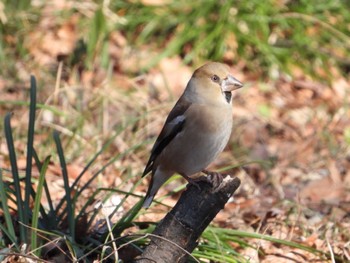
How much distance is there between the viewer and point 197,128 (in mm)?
3799

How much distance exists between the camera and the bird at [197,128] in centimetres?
378

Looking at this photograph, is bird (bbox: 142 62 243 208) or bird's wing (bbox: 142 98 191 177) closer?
bird (bbox: 142 62 243 208)

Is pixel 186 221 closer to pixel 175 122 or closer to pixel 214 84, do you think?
pixel 175 122

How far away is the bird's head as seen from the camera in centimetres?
388

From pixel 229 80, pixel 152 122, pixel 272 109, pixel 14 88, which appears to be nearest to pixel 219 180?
pixel 229 80

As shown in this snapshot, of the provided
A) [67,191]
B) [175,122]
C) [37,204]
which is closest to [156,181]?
[175,122]

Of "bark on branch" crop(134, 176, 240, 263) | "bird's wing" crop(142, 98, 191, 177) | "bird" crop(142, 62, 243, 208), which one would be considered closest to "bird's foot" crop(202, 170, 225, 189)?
"bark on branch" crop(134, 176, 240, 263)

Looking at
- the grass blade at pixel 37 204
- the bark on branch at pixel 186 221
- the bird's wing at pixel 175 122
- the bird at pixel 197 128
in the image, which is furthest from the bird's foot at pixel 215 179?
the grass blade at pixel 37 204

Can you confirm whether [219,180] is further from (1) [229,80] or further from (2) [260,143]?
(2) [260,143]

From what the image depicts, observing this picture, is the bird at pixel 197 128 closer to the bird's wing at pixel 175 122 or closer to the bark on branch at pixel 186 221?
the bird's wing at pixel 175 122

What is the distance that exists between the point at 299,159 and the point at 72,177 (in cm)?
236

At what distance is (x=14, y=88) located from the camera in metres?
7.00

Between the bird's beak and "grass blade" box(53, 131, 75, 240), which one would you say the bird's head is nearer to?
the bird's beak

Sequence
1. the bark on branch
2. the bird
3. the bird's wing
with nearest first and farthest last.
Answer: the bark on branch → the bird → the bird's wing
